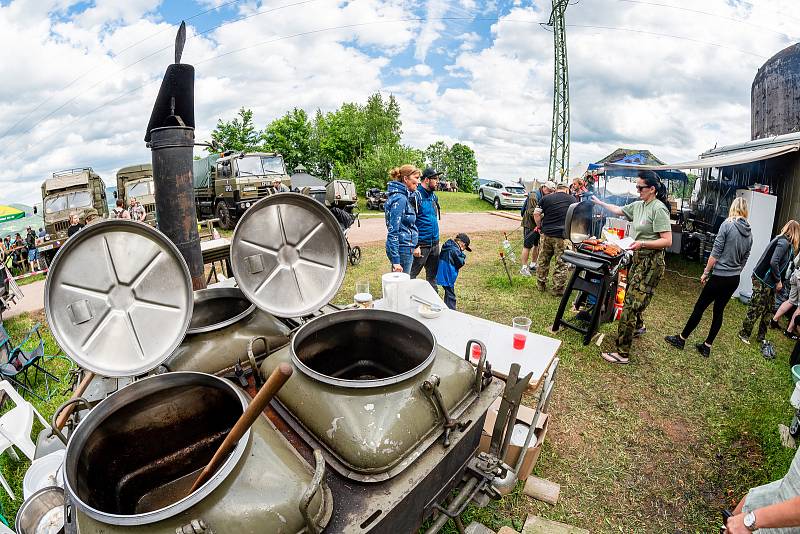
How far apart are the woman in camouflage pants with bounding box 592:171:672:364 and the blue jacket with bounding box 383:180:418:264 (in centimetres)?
272

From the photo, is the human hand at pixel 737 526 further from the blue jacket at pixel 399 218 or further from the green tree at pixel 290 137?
the green tree at pixel 290 137

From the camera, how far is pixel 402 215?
186 inches

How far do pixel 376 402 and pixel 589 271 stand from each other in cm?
459

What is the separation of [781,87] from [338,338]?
50.8 ft

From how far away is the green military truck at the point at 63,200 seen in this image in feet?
41.3

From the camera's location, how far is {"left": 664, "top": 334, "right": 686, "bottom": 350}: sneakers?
17.4ft

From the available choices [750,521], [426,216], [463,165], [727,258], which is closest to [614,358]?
[727,258]

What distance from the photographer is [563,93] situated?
22.7 metres

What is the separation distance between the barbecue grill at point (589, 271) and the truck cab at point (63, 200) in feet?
45.6

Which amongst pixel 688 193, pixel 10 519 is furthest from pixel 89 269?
pixel 688 193

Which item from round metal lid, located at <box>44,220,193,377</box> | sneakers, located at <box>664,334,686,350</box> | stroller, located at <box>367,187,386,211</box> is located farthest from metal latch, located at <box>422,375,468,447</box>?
stroller, located at <box>367,187,386,211</box>

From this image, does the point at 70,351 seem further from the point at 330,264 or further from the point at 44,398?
the point at 44,398

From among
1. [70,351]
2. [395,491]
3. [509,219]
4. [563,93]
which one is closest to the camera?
[395,491]

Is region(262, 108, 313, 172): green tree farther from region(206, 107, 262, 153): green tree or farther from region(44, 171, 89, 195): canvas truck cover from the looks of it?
region(44, 171, 89, 195): canvas truck cover
